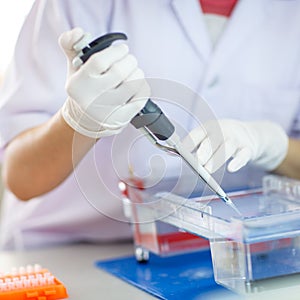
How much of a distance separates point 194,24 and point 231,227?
61cm

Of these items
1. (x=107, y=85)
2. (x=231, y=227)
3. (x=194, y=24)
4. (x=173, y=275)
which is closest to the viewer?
(x=231, y=227)

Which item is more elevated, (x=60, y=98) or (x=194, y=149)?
(x=60, y=98)

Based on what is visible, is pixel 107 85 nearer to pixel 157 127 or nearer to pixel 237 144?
pixel 157 127

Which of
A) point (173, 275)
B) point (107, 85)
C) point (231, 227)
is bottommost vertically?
point (173, 275)

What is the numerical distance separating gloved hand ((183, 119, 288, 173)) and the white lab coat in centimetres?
6

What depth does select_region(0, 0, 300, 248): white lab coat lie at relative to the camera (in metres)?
1.56

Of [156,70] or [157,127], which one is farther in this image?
[156,70]

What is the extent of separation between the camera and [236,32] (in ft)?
5.29

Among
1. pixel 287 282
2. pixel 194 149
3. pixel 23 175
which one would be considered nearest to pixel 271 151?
pixel 194 149

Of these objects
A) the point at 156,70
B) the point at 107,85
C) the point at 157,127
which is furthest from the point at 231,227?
the point at 156,70

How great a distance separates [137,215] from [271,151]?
0.33 metres

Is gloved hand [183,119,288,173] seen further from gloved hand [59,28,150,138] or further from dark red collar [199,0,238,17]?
dark red collar [199,0,238,17]

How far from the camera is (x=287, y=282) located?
1.17 meters

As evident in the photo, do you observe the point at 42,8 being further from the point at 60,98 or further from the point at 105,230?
the point at 105,230
